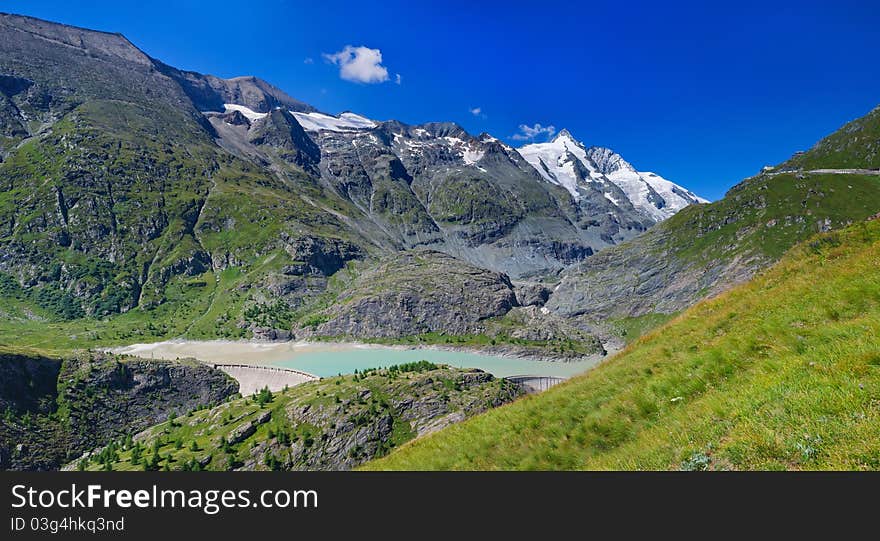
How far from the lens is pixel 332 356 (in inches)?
6462

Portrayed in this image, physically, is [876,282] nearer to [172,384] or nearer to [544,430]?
[544,430]

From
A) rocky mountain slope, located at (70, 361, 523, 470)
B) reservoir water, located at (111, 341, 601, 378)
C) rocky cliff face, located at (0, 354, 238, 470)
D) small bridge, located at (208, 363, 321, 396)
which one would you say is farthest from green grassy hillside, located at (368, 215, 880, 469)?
reservoir water, located at (111, 341, 601, 378)

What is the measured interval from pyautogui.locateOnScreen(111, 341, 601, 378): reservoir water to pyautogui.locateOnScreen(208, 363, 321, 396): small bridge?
2305 centimetres

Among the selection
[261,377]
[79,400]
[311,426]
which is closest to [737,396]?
[311,426]

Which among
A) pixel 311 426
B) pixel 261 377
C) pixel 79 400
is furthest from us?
pixel 261 377

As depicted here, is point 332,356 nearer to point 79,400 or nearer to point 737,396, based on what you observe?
point 79,400

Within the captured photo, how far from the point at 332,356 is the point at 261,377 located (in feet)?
171

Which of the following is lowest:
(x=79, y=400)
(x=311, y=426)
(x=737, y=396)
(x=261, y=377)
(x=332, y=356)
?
(x=332, y=356)

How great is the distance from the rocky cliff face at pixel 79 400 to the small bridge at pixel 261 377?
7403 mm
